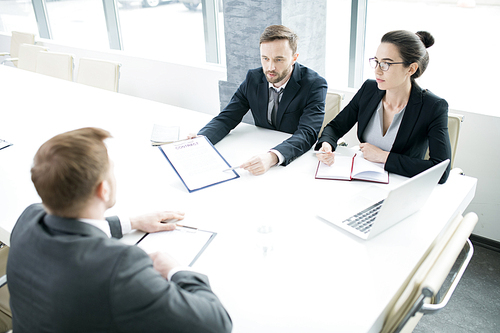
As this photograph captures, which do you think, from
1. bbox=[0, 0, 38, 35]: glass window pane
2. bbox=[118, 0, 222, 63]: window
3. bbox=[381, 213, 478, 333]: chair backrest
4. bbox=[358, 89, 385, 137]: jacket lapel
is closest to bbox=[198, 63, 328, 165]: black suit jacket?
bbox=[358, 89, 385, 137]: jacket lapel

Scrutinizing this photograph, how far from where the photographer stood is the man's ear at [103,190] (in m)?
0.95

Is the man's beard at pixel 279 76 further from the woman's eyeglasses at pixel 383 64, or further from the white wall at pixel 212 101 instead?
the white wall at pixel 212 101

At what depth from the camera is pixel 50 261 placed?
0.88 m

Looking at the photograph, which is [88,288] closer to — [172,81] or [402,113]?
[402,113]

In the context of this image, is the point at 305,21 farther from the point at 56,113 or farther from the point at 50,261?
the point at 50,261

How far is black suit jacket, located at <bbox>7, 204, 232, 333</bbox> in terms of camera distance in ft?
2.79

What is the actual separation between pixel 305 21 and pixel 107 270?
292 centimetres

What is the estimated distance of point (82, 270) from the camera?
2.79ft

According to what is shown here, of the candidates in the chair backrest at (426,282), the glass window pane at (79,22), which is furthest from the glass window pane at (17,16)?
the chair backrest at (426,282)

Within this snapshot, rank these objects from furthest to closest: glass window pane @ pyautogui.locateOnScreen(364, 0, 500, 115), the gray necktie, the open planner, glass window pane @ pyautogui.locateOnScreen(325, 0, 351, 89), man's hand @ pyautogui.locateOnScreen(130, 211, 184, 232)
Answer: glass window pane @ pyautogui.locateOnScreen(325, 0, 351, 89) < glass window pane @ pyautogui.locateOnScreen(364, 0, 500, 115) < the gray necktie < the open planner < man's hand @ pyautogui.locateOnScreen(130, 211, 184, 232)

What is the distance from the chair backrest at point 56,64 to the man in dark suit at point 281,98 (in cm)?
234

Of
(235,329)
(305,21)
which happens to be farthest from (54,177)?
(305,21)

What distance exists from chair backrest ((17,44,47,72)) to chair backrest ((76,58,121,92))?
1095 mm

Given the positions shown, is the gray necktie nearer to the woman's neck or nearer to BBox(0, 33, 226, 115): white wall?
the woman's neck
